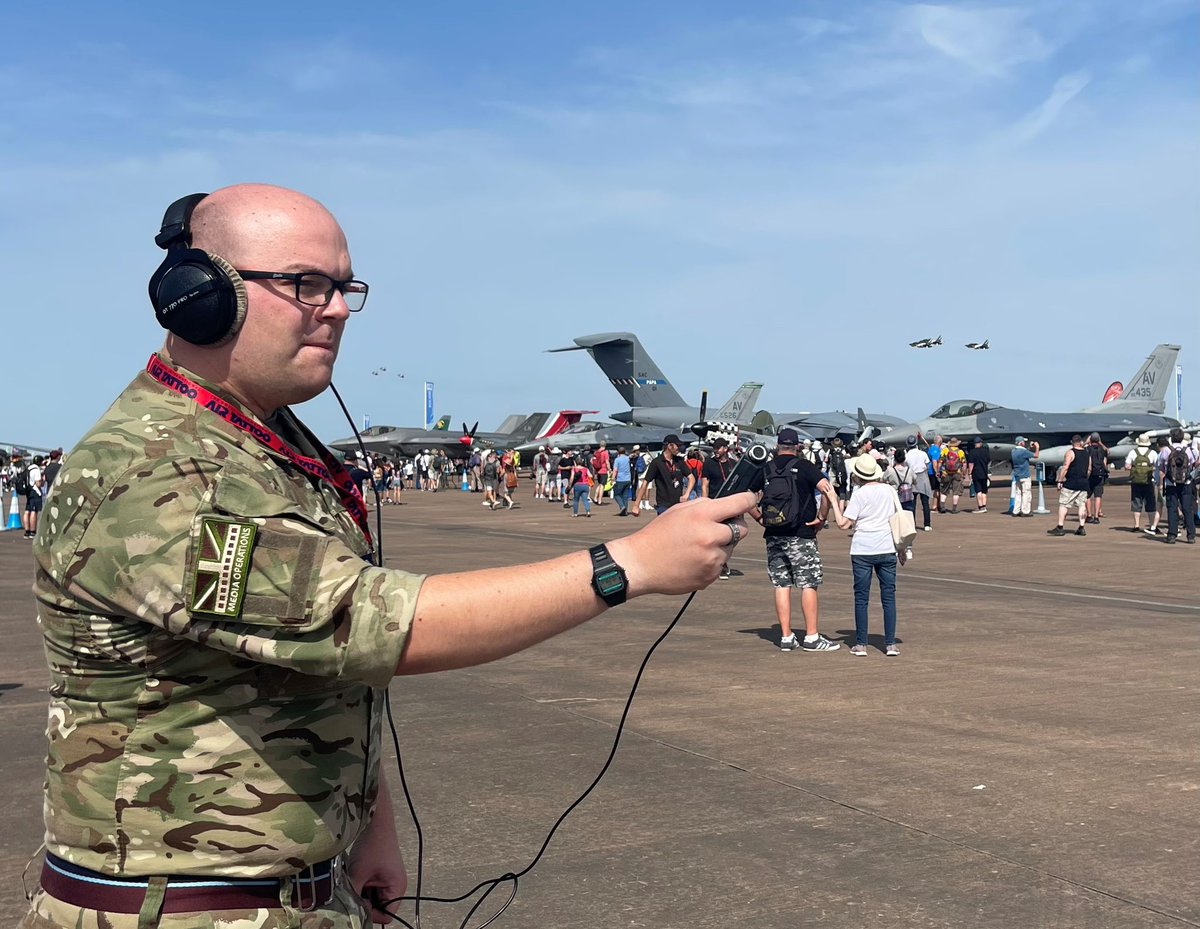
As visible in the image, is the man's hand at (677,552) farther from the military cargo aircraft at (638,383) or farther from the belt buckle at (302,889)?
the military cargo aircraft at (638,383)

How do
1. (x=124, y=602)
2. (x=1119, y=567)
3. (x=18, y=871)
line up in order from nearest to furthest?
(x=124, y=602) < (x=18, y=871) < (x=1119, y=567)

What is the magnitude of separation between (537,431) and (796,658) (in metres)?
78.7

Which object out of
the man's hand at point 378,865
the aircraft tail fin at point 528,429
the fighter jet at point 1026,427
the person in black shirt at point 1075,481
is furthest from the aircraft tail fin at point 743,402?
the man's hand at point 378,865

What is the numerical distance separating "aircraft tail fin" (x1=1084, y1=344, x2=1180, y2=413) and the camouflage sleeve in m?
58.1

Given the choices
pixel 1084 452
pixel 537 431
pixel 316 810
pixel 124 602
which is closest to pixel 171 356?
pixel 124 602

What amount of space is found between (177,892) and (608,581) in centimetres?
82

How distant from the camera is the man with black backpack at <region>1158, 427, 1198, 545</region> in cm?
2153

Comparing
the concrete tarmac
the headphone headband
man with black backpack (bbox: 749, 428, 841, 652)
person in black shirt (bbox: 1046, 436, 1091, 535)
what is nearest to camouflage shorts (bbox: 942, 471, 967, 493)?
person in black shirt (bbox: 1046, 436, 1091, 535)

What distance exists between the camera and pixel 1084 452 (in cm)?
2411

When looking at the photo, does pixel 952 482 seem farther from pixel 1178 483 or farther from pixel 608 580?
pixel 608 580

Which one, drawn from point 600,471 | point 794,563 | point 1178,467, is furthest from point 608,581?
point 600,471

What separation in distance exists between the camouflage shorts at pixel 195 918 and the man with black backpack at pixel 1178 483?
21.8 metres

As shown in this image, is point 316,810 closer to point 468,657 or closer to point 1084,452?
point 468,657

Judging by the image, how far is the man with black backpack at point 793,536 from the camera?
11445 mm
